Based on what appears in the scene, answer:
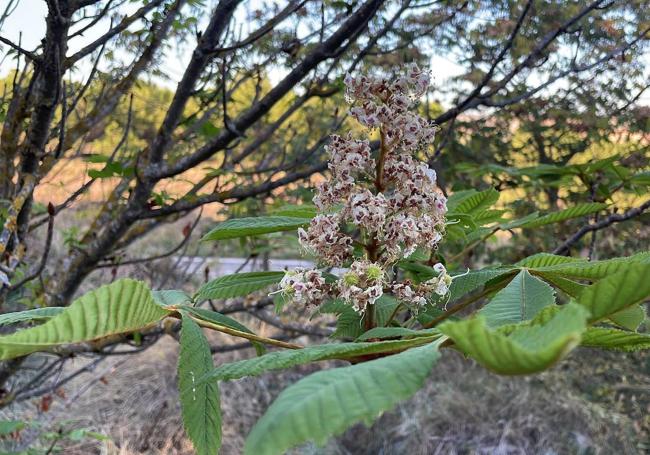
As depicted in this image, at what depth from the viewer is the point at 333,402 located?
31cm

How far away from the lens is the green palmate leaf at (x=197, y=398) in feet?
1.65

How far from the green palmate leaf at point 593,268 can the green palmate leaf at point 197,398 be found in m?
0.34

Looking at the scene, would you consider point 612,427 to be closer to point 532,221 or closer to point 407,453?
point 407,453

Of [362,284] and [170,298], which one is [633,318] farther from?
[170,298]

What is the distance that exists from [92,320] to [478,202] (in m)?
0.68

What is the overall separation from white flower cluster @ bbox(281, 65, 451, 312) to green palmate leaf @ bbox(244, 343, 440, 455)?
9.4 inches

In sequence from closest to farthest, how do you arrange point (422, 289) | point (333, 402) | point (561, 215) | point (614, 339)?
point (333, 402) < point (614, 339) < point (422, 289) < point (561, 215)

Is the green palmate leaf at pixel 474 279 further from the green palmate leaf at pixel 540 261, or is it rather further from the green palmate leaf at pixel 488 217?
the green palmate leaf at pixel 488 217

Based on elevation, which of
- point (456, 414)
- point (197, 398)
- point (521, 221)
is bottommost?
point (456, 414)

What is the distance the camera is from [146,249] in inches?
248

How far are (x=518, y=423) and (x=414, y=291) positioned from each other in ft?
10.0

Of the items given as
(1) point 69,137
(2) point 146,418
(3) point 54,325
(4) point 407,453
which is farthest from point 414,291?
(2) point 146,418

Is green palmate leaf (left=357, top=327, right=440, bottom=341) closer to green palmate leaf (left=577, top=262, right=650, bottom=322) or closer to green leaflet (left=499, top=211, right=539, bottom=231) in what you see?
green palmate leaf (left=577, top=262, right=650, bottom=322)

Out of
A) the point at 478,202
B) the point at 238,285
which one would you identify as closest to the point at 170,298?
the point at 238,285
